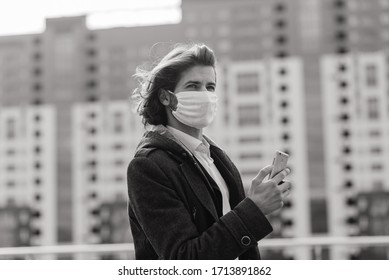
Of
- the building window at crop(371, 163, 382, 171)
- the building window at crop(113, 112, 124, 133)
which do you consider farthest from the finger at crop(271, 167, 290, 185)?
the building window at crop(113, 112, 124, 133)

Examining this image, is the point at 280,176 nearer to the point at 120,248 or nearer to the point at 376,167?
the point at 120,248

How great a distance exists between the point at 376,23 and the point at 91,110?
68.6 ft

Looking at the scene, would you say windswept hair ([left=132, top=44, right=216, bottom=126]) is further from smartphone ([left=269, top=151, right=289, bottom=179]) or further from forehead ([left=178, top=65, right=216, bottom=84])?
smartphone ([left=269, top=151, right=289, bottom=179])

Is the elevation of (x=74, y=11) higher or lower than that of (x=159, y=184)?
higher

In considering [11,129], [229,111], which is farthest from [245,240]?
[11,129]

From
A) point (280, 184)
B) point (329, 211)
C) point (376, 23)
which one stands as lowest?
point (329, 211)

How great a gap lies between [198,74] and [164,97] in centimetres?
6

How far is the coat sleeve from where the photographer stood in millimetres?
729

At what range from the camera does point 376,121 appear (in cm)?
4072

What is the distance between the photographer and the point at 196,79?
0.83 meters

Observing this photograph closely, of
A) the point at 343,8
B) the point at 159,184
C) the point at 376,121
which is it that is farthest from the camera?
the point at 343,8

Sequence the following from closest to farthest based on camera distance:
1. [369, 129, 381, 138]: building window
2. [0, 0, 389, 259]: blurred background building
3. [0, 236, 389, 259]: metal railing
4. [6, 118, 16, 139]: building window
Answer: [0, 236, 389, 259]: metal railing < [369, 129, 381, 138]: building window < [0, 0, 389, 259]: blurred background building < [6, 118, 16, 139]: building window
